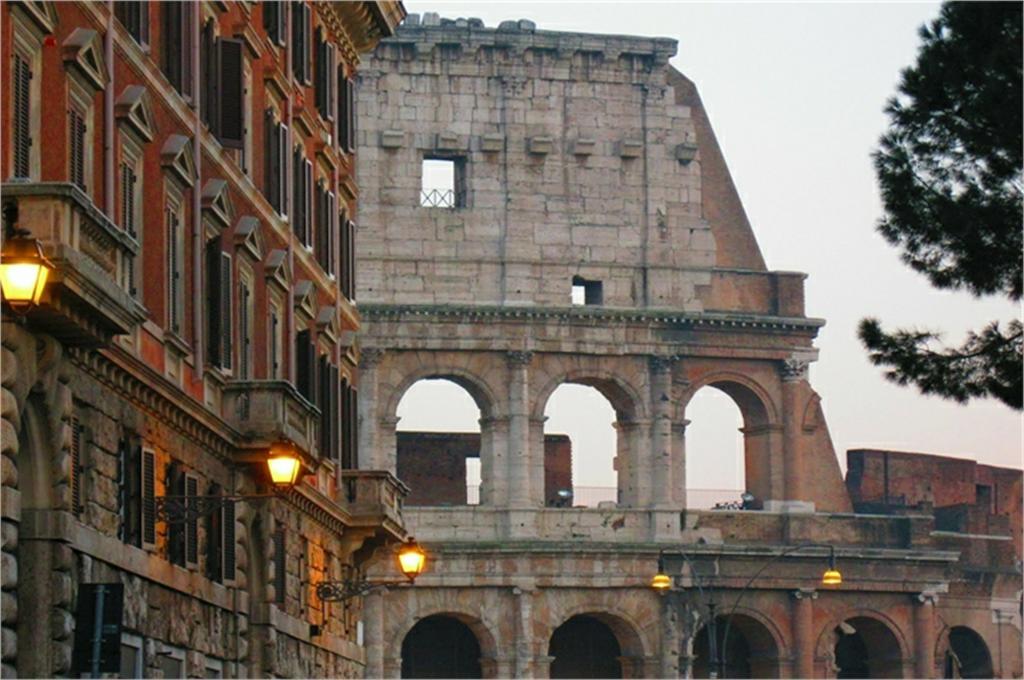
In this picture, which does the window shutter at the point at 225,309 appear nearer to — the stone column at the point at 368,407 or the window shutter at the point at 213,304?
the window shutter at the point at 213,304

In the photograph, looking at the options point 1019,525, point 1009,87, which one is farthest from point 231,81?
point 1019,525

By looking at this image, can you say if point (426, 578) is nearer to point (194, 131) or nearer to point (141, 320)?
point (194, 131)

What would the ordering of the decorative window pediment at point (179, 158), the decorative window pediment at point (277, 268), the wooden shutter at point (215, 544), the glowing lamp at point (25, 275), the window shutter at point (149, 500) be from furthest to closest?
the decorative window pediment at point (277, 268)
the wooden shutter at point (215, 544)
the decorative window pediment at point (179, 158)
the window shutter at point (149, 500)
the glowing lamp at point (25, 275)

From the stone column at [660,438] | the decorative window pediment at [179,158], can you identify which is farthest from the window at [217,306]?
the stone column at [660,438]

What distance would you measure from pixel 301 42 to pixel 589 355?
3224 centimetres

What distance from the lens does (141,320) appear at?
27938 millimetres

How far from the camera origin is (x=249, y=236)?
3953cm

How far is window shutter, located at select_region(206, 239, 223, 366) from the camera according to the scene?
3675 cm

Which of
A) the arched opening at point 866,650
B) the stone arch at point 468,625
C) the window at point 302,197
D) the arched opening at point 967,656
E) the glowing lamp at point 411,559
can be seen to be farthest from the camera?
the arched opening at point 967,656

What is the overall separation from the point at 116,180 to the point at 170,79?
3.52 m

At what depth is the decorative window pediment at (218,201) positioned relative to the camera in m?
36.5

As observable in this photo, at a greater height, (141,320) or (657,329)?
(657,329)

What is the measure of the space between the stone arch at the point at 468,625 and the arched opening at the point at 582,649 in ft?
15.7

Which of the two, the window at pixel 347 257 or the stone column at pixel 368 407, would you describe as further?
the stone column at pixel 368 407
